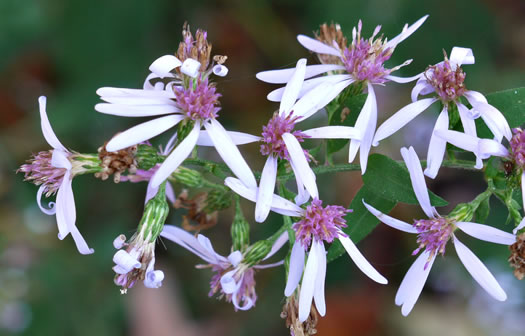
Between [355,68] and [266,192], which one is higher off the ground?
[355,68]

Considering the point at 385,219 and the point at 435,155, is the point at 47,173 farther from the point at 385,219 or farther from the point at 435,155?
the point at 435,155

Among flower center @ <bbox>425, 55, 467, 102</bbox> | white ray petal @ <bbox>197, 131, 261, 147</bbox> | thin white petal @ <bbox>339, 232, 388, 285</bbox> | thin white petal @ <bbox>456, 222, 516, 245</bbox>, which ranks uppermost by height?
flower center @ <bbox>425, 55, 467, 102</bbox>

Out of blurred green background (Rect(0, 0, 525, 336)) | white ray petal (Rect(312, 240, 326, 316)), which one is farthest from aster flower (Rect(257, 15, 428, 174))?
blurred green background (Rect(0, 0, 525, 336))

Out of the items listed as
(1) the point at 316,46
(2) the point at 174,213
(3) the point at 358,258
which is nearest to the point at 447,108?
(1) the point at 316,46

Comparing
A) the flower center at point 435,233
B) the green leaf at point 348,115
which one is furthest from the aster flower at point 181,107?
the flower center at point 435,233

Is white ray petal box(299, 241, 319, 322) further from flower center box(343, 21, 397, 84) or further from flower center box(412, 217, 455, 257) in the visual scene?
A: flower center box(343, 21, 397, 84)

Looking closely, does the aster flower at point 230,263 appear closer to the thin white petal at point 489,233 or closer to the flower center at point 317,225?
the flower center at point 317,225
